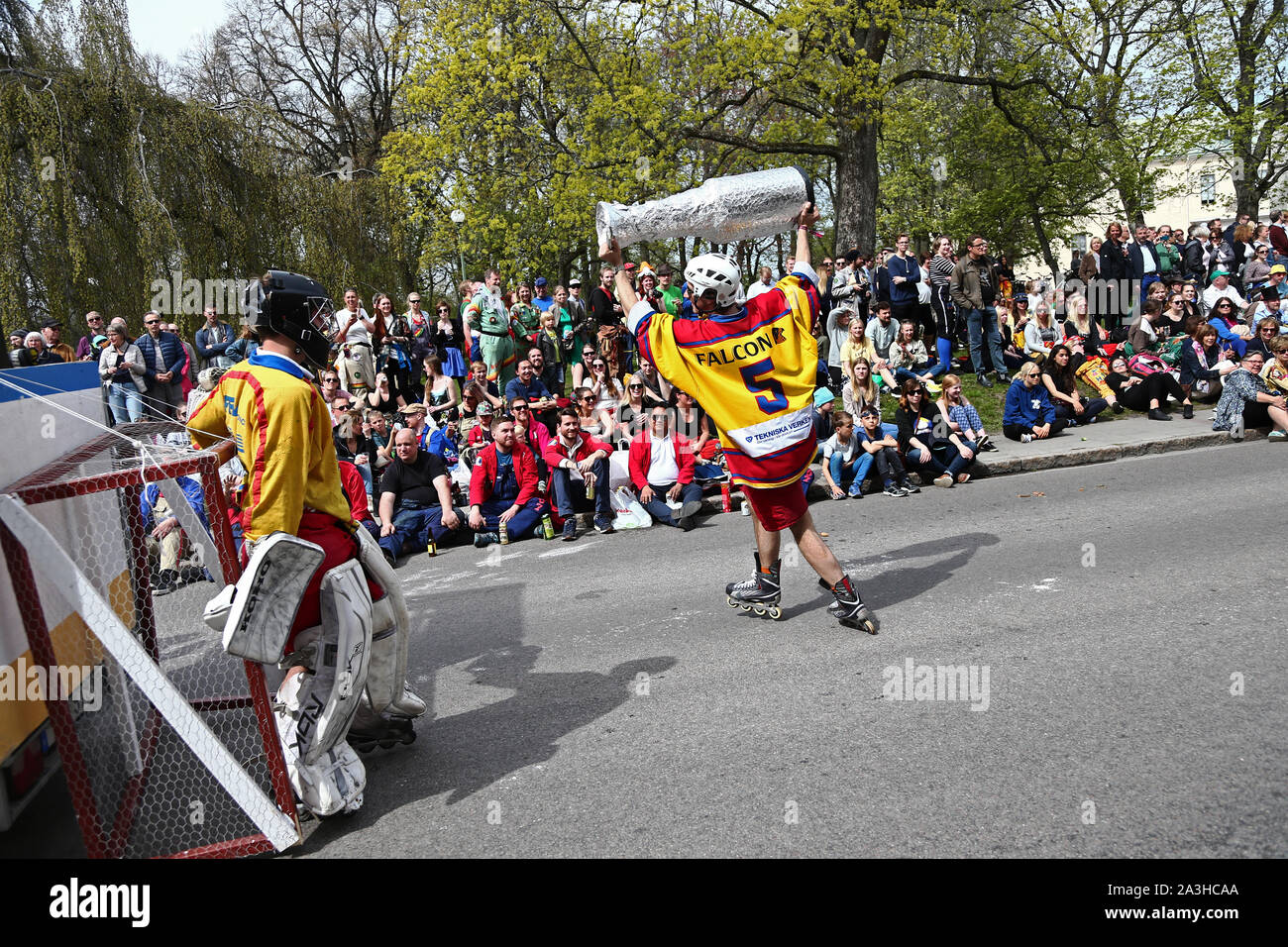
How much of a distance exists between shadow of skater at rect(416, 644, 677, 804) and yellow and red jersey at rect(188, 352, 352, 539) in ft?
4.20

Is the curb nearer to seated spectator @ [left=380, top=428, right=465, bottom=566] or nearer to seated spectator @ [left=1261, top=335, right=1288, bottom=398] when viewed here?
seated spectator @ [left=1261, top=335, right=1288, bottom=398]

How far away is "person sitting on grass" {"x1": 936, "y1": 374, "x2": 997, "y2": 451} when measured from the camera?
11.1 m

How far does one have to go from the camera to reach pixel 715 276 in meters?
5.65

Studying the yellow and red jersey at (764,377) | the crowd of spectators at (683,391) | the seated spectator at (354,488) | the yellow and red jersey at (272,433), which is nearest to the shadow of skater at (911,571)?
the yellow and red jersey at (764,377)

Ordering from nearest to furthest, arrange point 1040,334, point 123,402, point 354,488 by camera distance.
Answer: point 354,488
point 123,402
point 1040,334

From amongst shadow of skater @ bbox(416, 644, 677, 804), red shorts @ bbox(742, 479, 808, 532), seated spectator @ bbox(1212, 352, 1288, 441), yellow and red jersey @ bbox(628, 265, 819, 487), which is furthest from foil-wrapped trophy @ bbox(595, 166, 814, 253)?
seated spectator @ bbox(1212, 352, 1288, 441)

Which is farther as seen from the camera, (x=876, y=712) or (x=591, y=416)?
(x=591, y=416)

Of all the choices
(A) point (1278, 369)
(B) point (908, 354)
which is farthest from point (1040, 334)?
(A) point (1278, 369)

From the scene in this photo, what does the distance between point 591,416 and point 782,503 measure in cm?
620

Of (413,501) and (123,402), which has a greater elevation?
(123,402)

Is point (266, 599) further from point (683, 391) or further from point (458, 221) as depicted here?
point (458, 221)

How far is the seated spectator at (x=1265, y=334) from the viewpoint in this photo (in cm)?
1355

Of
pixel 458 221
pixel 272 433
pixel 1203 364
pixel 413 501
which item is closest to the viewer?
pixel 272 433
